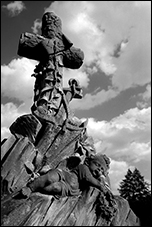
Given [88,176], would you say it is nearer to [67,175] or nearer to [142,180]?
[67,175]

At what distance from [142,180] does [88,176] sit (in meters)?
35.0

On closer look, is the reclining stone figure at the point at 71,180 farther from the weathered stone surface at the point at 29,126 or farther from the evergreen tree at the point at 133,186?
the evergreen tree at the point at 133,186

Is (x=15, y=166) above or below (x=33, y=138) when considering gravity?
below

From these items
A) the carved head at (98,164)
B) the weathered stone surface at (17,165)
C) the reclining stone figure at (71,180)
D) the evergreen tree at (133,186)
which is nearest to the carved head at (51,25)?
the weathered stone surface at (17,165)

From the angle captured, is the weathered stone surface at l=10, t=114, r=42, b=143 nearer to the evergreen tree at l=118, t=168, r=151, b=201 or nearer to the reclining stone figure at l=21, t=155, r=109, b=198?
the reclining stone figure at l=21, t=155, r=109, b=198

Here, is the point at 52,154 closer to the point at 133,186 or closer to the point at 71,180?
the point at 71,180

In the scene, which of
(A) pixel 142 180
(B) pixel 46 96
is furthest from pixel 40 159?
(A) pixel 142 180

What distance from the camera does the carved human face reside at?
537cm

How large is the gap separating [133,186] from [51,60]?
32.9 m

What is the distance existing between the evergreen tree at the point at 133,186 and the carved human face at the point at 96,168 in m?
31.9

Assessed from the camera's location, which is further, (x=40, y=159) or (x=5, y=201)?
(x=40, y=159)

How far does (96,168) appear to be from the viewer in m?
5.41

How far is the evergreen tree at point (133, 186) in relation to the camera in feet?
119

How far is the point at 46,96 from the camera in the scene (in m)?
7.26
